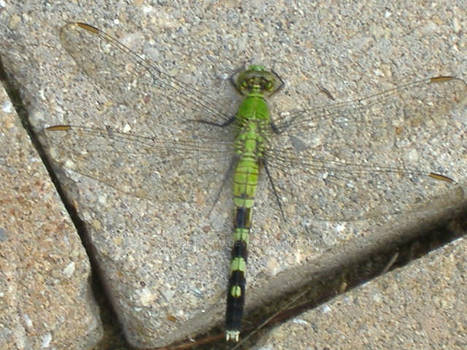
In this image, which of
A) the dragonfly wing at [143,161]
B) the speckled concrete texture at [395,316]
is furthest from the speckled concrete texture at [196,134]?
the speckled concrete texture at [395,316]

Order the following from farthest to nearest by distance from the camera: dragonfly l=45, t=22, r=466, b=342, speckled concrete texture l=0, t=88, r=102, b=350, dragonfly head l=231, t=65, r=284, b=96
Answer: dragonfly head l=231, t=65, r=284, b=96
dragonfly l=45, t=22, r=466, b=342
speckled concrete texture l=0, t=88, r=102, b=350

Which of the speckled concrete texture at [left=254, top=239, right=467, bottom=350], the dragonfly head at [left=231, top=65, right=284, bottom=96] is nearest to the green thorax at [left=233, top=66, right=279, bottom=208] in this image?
the dragonfly head at [left=231, top=65, right=284, bottom=96]

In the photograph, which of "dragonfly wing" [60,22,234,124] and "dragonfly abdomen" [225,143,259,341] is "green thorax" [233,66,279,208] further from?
"dragonfly wing" [60,22,234,124]

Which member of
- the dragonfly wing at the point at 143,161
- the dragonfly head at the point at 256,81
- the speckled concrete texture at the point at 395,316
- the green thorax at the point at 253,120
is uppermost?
the dragonfly head at the point at 256,81

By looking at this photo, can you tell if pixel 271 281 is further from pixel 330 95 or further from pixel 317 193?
pixel 330 95

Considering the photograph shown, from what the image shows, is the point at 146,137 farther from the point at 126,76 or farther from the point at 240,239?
the point at 240,239

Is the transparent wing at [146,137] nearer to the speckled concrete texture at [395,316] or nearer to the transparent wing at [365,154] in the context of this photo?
the transparent wing at [365,154]

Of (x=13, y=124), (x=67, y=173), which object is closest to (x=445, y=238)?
(x=67, y=173)
